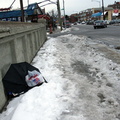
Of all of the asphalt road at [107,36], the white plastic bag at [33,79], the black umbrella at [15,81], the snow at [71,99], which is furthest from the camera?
the asphalt road at [107,36]

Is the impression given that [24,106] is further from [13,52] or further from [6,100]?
[13,52]

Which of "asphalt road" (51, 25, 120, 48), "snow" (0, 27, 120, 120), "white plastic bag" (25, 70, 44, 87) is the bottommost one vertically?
"snow" (0, 27, 120, 120)

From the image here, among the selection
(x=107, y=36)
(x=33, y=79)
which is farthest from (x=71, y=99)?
(x=107, y=36)

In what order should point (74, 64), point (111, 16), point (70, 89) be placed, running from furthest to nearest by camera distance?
point (111, 16), point (74, 64), point (70, 89)

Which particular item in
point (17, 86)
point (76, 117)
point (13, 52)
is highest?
point (13, 52)

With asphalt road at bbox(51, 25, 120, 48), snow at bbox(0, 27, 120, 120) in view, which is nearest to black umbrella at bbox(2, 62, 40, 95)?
snow at bbox(0, 27, 120, 120)

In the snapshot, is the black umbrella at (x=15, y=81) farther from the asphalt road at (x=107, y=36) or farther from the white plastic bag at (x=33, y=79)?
the asphalt road at (x=107, y=36)

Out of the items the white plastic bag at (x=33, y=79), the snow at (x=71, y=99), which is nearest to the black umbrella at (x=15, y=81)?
the white plastic bag at (x=33, y=79)

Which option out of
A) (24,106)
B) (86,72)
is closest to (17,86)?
(24,106)

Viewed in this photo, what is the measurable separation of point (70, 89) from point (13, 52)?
190cm

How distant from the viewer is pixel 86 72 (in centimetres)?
644

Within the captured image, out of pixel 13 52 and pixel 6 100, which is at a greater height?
pixel 13 52

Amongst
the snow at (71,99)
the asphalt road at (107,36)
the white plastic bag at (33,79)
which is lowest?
the snow at (71,99)

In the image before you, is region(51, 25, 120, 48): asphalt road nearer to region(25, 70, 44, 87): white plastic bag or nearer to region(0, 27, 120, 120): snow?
region(0, 27, 120, 120): snow
